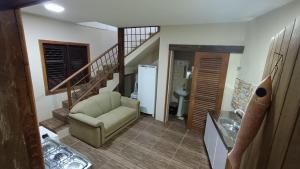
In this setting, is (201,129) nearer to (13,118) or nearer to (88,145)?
(88,145)

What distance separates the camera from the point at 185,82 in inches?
165

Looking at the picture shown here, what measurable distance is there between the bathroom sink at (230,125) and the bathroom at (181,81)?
158 centimetres

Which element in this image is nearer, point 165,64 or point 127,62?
point 165,64

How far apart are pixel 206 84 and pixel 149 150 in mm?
1835

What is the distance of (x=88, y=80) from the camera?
4.28m

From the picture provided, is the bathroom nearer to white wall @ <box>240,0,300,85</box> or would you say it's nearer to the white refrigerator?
the white refrigerator

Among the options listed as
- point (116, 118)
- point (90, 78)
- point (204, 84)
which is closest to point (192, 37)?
point (204, 84)

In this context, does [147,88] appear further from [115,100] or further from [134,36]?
[134,36]

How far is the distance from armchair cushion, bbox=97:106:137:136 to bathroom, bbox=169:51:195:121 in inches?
50.2

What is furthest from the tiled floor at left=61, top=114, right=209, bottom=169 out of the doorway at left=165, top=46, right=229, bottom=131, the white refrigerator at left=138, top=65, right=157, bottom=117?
the white refrigerator at left=138, top=65, right=157, bottom=117

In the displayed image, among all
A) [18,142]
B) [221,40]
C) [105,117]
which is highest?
[221,40]

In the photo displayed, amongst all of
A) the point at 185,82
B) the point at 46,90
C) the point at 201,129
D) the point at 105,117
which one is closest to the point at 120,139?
the point at 105,117

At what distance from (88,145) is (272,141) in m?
2.98

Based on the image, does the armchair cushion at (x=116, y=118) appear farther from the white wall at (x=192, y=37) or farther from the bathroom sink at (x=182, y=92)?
the bathroom sink at (x=182, y=92)
